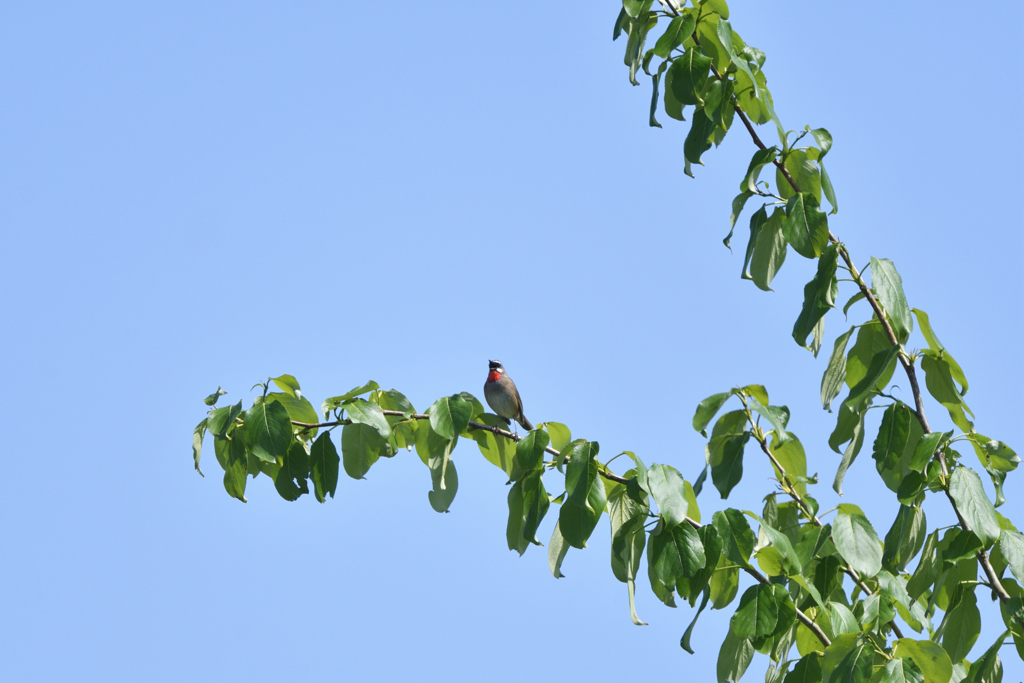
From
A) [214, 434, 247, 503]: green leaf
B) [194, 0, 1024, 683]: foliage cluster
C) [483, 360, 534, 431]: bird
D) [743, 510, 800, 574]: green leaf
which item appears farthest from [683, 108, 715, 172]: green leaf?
[483, 360, 534, 431]: bird

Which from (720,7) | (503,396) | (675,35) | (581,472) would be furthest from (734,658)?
(503,396)

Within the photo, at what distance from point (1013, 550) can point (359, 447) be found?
1.95 meters

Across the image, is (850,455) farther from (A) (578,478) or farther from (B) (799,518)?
(A) (578,478)

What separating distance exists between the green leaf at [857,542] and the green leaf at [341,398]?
1.50 m

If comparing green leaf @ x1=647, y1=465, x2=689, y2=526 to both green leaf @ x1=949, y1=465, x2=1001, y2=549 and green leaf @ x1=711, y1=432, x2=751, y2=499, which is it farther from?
green leaf @ x1=949, y1=465, x2=1001, y2=549

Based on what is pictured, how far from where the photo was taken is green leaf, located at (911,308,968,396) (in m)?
2.74

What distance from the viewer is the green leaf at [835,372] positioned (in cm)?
281

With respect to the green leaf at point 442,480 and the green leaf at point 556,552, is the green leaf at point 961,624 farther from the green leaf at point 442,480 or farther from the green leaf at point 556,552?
Result: the green leaf at point 442,480

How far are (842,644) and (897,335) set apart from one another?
858mm

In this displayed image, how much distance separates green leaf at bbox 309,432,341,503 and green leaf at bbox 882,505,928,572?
173 cm

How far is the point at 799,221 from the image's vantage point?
109 inches

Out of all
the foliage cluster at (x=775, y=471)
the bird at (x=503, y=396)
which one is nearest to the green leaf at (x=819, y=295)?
the foliage cluster at (x=775, y=471)

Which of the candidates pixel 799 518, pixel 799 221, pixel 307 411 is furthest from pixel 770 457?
pixel 307 411

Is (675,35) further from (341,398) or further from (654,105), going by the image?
(341,398)
